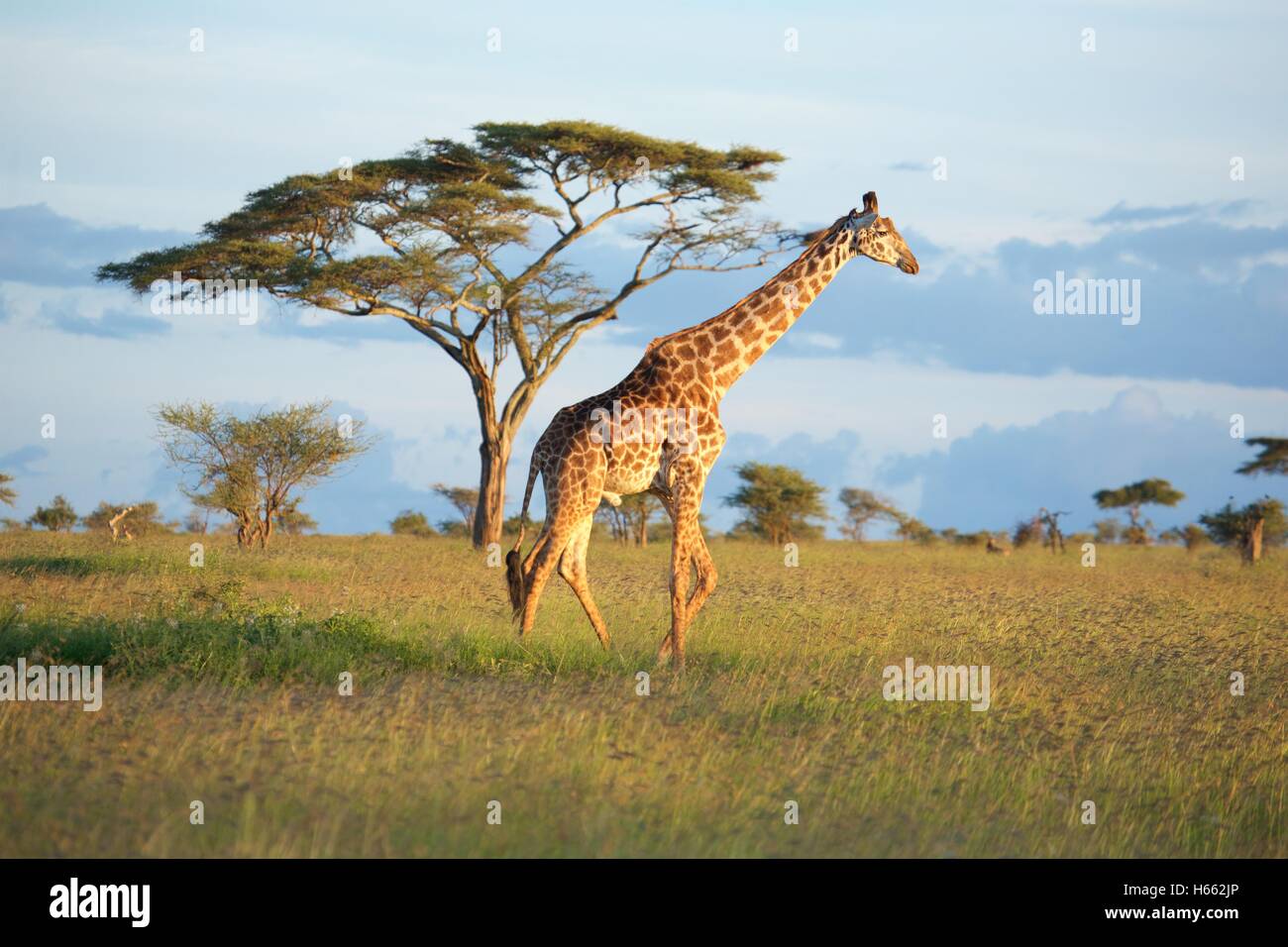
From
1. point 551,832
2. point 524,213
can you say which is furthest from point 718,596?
point 524,213

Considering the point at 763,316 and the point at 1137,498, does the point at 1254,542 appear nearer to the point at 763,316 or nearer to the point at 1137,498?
the point at 1137,498

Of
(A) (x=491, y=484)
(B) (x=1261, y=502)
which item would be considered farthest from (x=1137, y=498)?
(A) (x=491, y=484)

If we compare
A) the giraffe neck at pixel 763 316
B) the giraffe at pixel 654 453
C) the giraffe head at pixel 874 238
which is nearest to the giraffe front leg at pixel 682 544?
the giraffe at pixel 654 453

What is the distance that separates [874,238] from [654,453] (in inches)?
114

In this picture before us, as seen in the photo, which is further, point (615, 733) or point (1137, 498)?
point (1137, 498)

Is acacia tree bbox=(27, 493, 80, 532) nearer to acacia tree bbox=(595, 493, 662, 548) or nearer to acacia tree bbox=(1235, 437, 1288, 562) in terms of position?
acacia tree bbox=(595, 493, 662, 548)

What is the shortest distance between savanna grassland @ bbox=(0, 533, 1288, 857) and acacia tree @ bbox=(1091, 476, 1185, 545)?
101ft

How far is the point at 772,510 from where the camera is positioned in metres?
38.3

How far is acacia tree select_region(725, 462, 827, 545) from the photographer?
3831cm

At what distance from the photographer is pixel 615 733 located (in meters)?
6.78

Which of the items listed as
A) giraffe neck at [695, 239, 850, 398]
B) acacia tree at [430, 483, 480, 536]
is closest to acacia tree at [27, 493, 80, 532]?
acacia tree at [430, 483, 480, 536]

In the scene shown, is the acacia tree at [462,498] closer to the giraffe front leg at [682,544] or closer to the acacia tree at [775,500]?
the acacia tree at [775,500]
